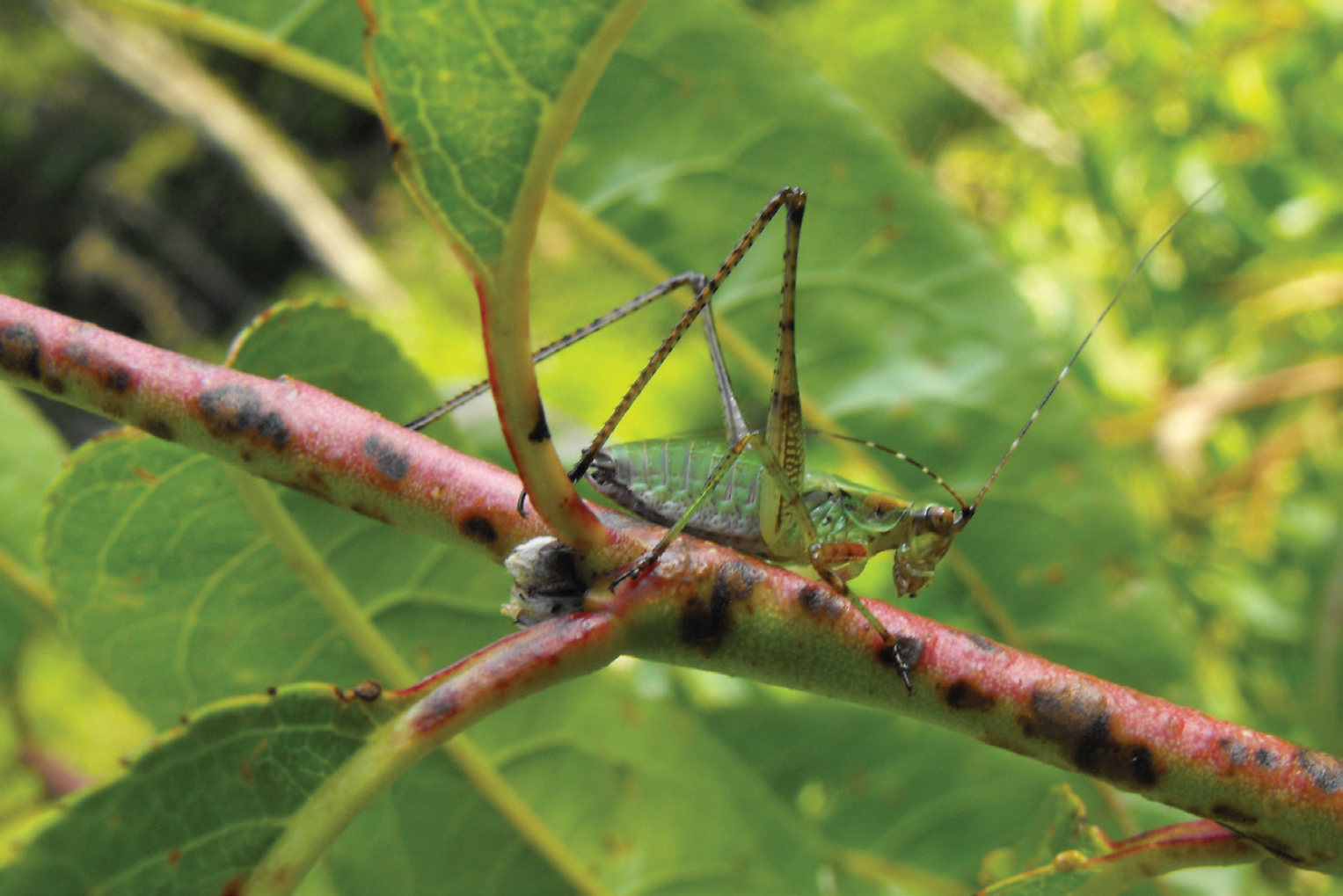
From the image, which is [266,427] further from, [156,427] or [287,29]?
[287,29]

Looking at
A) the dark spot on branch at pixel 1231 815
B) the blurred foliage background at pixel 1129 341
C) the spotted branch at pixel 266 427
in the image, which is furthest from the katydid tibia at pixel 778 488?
the dark spot on branch at pixel 1231 815

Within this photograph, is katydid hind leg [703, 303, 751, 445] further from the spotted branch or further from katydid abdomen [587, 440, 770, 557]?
the spotted branch

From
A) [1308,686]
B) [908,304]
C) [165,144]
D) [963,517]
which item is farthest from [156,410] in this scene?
[165,144]

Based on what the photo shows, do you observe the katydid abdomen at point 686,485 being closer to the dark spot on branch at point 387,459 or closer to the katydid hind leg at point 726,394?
the katydid hind leg at point 726,394

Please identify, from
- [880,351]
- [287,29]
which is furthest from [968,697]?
[287,29]

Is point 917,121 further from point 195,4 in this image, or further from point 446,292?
point 195,4

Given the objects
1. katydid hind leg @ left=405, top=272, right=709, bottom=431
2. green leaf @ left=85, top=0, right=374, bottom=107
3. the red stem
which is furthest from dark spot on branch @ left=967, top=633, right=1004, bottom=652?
green leaf @ left=85, top=0, right=374, bottom=107
